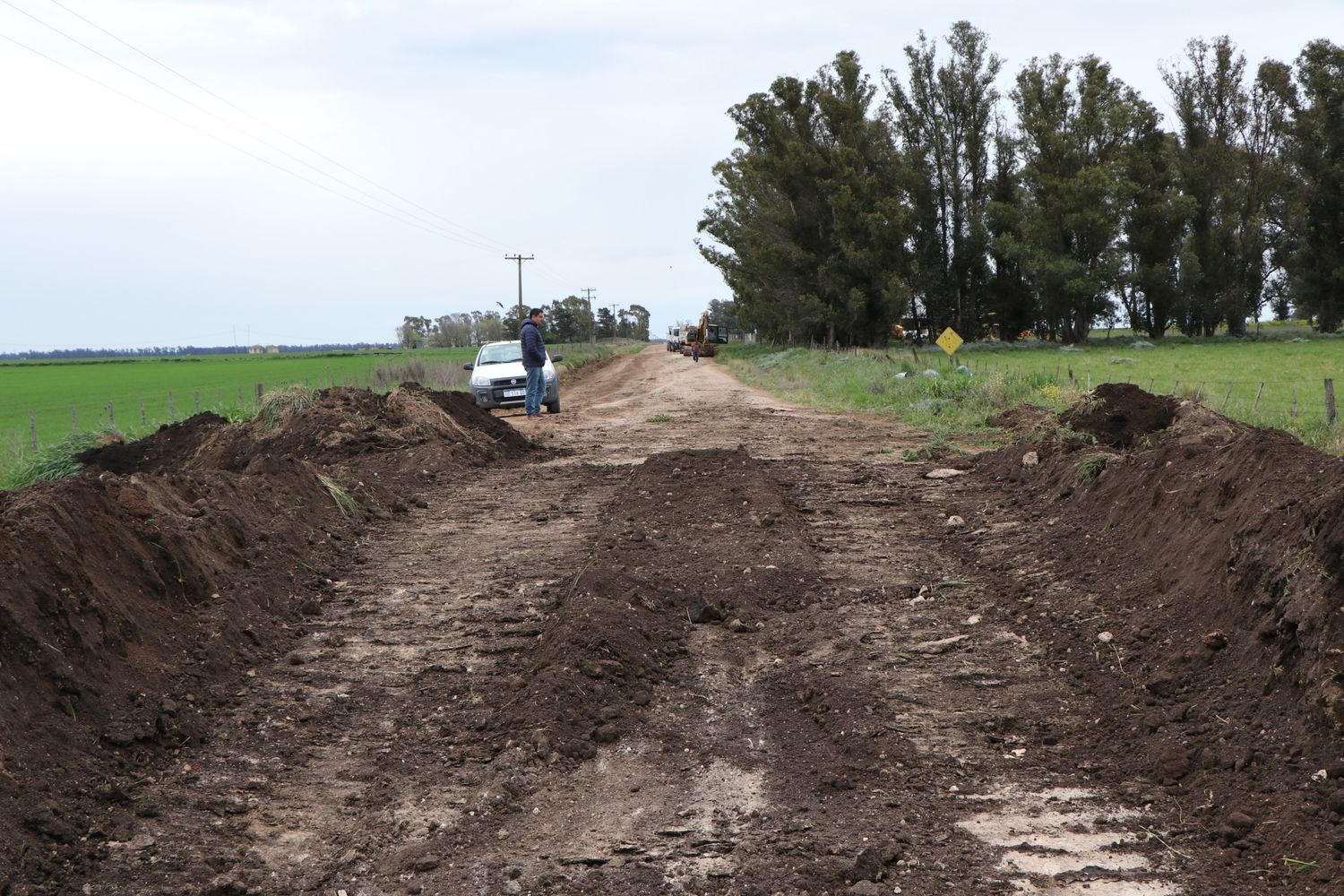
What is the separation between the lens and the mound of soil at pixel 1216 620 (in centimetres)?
438

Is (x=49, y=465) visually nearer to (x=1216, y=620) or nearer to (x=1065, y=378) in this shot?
(x=1216, y=620)

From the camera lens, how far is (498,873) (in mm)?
3832

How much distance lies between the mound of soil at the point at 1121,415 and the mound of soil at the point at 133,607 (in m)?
8.07

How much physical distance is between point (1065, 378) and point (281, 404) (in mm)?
19970

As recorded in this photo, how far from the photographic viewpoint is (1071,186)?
54906mm

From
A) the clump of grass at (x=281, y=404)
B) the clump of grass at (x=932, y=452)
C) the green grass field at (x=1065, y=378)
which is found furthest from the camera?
the green grass field at (x=1065, y=378)

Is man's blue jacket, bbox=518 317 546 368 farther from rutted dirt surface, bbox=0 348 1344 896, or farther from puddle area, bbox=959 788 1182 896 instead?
puddle area, bbox=959 788 1182 896

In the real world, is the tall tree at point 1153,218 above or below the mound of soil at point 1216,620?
above

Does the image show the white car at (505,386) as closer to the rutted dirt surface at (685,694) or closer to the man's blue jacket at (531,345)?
the man's blue jacket at (531,345)

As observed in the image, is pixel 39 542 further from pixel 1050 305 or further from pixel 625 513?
pixel 1050 305

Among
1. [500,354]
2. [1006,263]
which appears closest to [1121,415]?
[500,354]

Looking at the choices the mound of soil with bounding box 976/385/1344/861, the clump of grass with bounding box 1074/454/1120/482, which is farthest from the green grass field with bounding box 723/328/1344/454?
the mound of soil with bounding box 976/385/1344/861

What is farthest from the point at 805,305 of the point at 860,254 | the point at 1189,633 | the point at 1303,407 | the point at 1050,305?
the point at 1189,633

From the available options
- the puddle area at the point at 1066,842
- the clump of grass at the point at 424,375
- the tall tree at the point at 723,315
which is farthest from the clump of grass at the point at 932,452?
the tall tree at the point at 723,315
